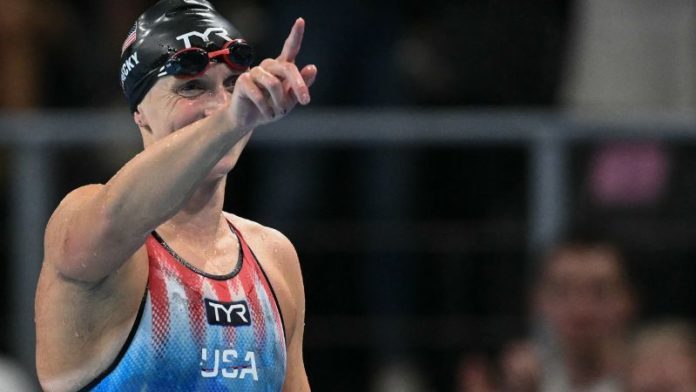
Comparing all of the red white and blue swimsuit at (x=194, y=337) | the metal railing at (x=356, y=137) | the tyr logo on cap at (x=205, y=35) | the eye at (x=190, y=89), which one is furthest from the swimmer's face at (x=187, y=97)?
the metal railing at (x=356, y=137)

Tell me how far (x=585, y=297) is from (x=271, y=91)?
154 inches

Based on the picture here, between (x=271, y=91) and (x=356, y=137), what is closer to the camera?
(x=271, y=91)

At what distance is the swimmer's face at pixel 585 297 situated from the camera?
22.6ft

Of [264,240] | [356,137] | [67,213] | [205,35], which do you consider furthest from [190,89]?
[356,137]

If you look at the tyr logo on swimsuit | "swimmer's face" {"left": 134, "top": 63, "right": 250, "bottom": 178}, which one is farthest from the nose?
the tyr logo on swimsuit

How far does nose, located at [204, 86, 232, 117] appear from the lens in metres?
4.11

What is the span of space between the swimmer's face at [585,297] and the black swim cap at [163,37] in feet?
10.3

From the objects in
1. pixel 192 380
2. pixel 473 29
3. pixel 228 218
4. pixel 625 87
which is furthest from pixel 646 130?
pixel 192 380

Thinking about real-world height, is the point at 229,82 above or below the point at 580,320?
above

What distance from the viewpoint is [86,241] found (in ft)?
12.1

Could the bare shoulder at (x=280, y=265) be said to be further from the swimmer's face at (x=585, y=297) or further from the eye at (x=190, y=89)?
the swimmer's face at (x=585, y=297)

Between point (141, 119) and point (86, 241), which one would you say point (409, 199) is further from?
point (86, 241)

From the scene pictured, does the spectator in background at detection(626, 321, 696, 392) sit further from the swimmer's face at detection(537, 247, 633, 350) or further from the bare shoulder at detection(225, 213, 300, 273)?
the bare shoulder at detection(225, 213, 300, 273)

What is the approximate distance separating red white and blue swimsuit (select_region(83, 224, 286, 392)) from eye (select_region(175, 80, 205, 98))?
0.42m
